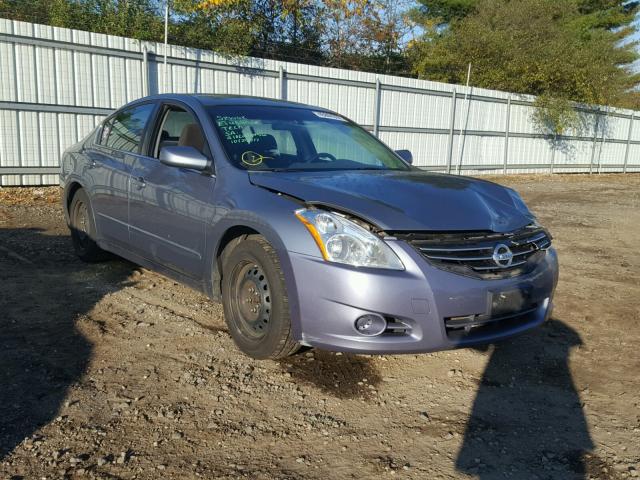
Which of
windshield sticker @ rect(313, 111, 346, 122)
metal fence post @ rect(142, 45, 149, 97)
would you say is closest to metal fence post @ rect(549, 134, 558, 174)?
metal fence post @ rect(142, 45, 149, 97)

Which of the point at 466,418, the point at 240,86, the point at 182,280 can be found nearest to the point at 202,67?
the point at 240,86

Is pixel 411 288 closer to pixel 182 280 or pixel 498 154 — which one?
pixel 182 280

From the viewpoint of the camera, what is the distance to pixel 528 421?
298cm

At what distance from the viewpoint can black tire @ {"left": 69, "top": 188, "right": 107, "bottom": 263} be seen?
209 inches

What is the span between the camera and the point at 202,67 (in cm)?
1159

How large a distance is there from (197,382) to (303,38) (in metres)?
20.0

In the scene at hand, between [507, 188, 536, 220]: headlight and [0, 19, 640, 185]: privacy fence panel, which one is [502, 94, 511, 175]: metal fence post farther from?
[507, 188, 536, 220]: headlight

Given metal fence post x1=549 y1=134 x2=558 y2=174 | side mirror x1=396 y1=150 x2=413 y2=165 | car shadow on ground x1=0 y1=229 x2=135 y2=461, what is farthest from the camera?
metal fence post x1=549 y1=134 x2=558 y2=174

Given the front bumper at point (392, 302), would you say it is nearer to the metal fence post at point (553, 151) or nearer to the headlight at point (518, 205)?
the headlight at point (518, 205)

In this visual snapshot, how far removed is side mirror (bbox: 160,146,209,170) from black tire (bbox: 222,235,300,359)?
598mm

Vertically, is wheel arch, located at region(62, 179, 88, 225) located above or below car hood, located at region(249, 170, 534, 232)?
below

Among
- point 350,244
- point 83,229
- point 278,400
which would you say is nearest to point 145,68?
point 83,229

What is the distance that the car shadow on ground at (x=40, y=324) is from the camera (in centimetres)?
283

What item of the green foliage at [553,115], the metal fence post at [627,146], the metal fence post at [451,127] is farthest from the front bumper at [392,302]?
the metal fence post at [627,146]
